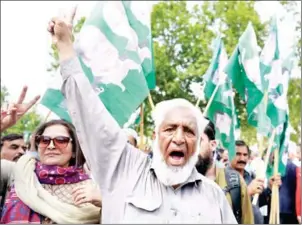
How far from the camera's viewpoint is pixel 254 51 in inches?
360

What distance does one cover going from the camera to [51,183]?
411 cm

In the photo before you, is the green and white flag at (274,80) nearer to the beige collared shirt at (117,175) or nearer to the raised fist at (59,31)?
the beige collared shirt at (117,175)

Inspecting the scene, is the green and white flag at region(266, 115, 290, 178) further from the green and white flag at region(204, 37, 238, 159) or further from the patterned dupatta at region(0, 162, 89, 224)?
the patterned dupatta at region(0, 162, 89, 224)

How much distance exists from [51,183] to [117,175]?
3.28 feet

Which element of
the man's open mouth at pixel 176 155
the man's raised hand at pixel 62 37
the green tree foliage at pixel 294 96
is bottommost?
the man's open mouth at pixel 176 155

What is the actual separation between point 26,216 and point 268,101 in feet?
19.1

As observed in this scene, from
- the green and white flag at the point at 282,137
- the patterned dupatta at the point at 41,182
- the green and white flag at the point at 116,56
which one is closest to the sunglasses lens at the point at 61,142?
the patterned dupatta at the point at 41,182

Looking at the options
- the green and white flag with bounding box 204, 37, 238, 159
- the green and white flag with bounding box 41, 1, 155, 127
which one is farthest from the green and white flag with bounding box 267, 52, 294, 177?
the green and white flag with bounding box 41, 1, 155, 127

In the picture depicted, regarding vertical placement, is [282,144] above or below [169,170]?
above

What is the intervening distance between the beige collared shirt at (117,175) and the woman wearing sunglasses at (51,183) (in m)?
0.60

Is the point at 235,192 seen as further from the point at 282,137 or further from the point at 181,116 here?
the point at 282,137

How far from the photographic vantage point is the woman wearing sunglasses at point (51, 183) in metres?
3.94

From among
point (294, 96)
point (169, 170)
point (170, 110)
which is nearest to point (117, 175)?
point (169, 170)

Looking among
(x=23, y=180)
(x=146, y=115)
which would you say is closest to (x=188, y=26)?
(x=146, y=115)
